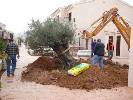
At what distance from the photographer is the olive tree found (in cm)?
1869

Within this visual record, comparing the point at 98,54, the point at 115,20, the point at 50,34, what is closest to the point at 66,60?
the point at 50,34

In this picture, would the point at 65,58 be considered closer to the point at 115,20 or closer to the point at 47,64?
the point at 47,64

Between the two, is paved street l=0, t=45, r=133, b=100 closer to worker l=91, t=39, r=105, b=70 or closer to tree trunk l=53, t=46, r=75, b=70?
worker l=91, t=39, r=105, b=70

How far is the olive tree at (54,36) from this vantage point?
18.7 metres

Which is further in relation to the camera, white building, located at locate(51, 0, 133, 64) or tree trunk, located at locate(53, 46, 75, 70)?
white building, located at locate(51, 0, 133, 64)

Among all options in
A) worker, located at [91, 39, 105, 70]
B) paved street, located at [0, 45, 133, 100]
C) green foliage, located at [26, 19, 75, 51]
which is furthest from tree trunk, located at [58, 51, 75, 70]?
paved street, located at [0, 45, 133, 100]

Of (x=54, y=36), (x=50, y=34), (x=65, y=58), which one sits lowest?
(x=65, y=58)

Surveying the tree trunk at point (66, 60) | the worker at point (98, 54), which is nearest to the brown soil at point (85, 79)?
the worker at point (98, 54)

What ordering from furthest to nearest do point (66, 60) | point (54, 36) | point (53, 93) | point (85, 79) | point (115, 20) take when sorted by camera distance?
point (115, 20)
point (66, 60)
point (54, 36)
point (85, 79)
point (53, 93)

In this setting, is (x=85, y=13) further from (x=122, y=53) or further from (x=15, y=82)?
(x=15, y=82)

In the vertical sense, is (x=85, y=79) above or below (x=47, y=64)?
below

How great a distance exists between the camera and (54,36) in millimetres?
18578

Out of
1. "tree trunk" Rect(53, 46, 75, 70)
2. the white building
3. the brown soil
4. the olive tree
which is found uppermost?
the white building

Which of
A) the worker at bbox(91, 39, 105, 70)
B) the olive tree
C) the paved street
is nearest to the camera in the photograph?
the paved street
